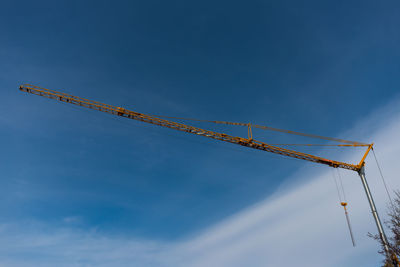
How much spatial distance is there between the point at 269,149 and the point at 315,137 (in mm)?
14911

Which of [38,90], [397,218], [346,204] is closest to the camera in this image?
[397,218]

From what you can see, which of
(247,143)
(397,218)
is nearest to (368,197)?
(397,218)

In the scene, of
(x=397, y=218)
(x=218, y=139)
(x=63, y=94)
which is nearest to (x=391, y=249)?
(x=397, y=218)

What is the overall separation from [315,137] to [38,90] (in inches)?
3081

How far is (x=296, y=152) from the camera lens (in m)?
76.1

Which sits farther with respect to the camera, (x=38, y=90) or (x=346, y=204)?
(x=38, y=90)

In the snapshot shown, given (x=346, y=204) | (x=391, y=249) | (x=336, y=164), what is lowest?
(x=391, y=249)

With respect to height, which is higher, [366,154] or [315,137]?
[315,137]

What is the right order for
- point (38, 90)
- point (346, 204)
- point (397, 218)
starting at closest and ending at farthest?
point (397, 218) < point (346, 204) < point (38, 90)

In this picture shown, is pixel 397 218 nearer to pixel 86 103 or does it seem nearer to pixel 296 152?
pixel 296 152

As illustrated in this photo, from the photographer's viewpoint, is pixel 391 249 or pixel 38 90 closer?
pixel 391 249

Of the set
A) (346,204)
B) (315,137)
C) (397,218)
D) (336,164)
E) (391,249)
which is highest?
(315,137)

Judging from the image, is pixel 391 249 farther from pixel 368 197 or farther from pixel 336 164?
pixel 336 164

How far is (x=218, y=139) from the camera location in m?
74.6
